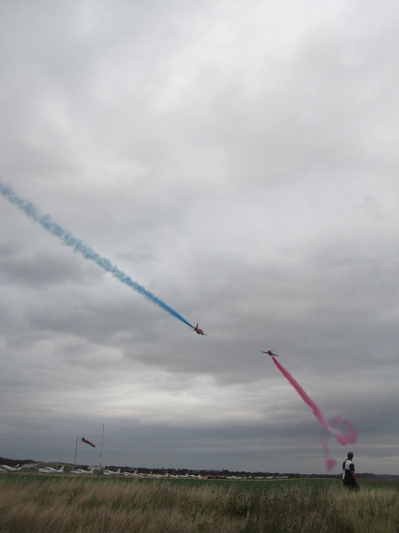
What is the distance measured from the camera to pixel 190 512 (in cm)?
1667

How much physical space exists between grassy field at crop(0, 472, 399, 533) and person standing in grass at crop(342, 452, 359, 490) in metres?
0.61

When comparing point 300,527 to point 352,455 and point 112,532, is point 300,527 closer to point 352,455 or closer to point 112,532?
point 112,532

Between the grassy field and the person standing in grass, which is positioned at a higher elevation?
the person standing in grass

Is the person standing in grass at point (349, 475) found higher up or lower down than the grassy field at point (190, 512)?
higher up

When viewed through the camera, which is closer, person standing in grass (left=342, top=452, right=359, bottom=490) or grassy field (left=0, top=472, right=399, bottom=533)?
grassy field (left=0, top=472, right=399, bottom=533)

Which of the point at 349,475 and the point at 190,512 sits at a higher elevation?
the point at 349,475

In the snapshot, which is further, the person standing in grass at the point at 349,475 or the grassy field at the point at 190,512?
the person standing in grass at the point at 349,475

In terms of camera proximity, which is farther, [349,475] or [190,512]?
[349,475]

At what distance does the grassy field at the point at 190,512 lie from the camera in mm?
13305

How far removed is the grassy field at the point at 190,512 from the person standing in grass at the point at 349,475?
607 millimetres

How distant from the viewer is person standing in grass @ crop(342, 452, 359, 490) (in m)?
21.4

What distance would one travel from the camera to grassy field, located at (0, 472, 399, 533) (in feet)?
43.7

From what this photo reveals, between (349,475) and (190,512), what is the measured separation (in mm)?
8830

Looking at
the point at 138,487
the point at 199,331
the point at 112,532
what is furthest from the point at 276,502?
the point at 199,331
